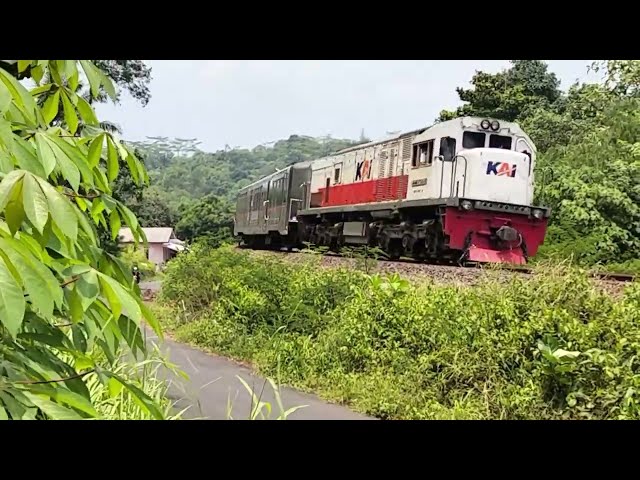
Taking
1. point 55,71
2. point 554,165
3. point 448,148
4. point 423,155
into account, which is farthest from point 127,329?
point 554,165

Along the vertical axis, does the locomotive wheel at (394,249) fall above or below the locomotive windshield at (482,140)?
below

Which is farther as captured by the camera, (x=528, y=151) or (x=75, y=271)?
(x=528, y=151)

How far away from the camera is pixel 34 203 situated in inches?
47.1

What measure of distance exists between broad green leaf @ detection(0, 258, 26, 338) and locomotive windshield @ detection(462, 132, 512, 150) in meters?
12.6

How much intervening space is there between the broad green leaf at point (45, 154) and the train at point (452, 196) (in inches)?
401

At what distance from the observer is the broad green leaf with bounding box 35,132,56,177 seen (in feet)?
4.76

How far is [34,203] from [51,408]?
46cm

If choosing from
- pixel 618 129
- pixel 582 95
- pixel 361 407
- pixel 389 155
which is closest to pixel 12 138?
pixel 361 407

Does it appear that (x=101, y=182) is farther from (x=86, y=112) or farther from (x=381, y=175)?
(x=381, y=175)

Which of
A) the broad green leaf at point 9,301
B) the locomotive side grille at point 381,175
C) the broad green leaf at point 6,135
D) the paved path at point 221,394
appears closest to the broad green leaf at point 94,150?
the broad green leaf at point 6,135

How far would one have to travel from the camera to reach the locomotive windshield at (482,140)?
521 inches

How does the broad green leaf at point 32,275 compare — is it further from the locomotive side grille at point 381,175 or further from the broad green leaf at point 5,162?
the locomotive side grille at point 381,175
